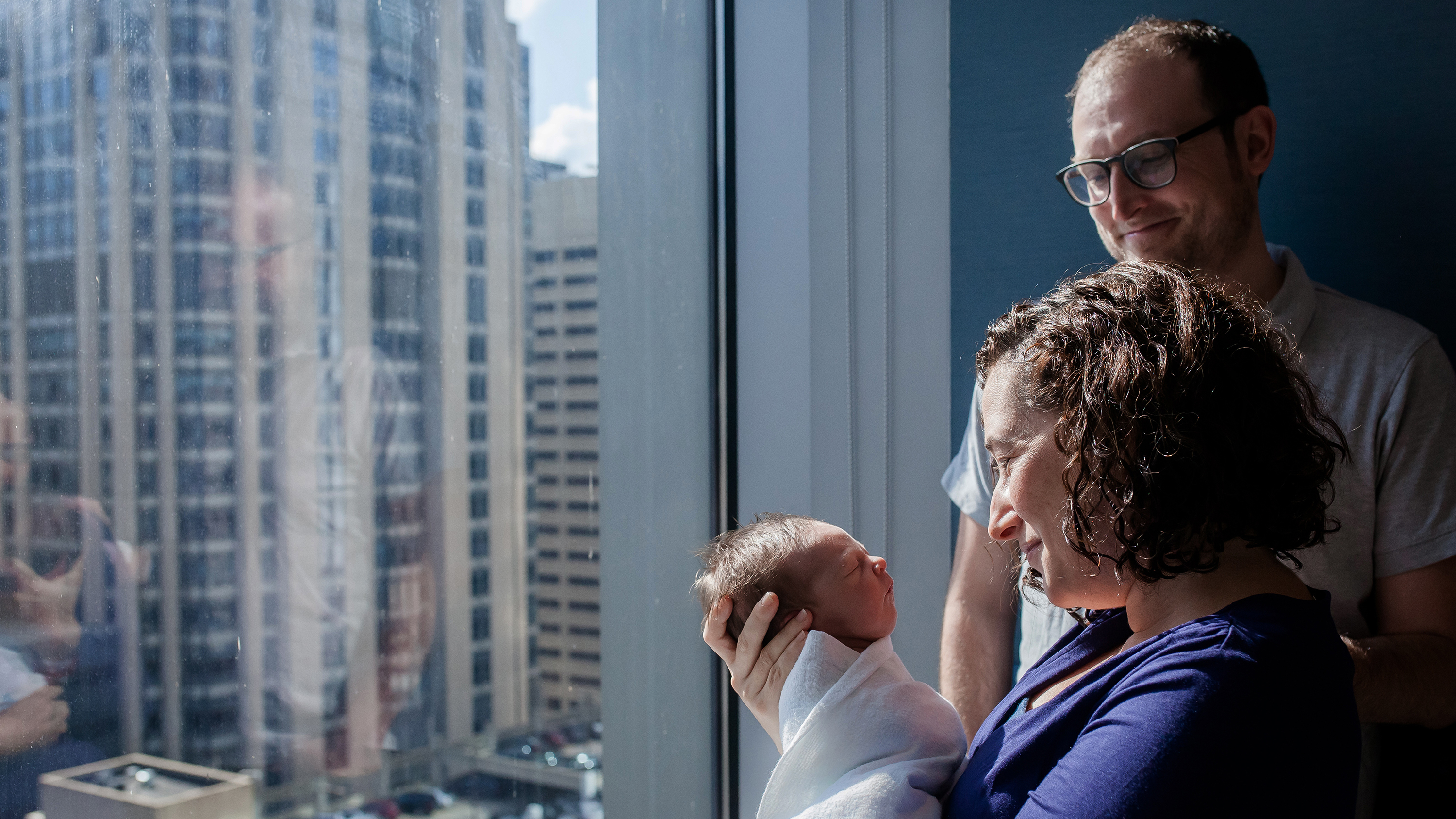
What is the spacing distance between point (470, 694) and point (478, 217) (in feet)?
2.55

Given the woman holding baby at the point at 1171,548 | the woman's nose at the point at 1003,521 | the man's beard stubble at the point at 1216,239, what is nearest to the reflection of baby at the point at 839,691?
the woman holding baby at the point at 1171,548

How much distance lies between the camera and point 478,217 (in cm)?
153

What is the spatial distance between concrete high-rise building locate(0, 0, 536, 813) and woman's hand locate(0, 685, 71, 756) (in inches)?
1.7

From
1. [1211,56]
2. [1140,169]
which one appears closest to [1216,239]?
[1140,169]

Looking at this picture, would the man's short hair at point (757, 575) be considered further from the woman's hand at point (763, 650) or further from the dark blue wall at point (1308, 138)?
the dark blue wall at point (1308, 138)

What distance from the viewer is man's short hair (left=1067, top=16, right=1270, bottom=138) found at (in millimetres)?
1434

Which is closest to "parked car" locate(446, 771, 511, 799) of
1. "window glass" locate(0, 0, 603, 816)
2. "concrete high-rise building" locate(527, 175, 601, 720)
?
"window glass" locate(0, 0, 603, 816)

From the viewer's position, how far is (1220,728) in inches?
30.0

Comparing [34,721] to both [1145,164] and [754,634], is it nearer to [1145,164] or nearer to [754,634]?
[754,634]

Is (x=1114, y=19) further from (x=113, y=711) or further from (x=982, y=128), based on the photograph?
(x=113, y=711)

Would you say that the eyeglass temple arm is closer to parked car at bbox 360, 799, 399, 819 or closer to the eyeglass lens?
the eyeglass lens

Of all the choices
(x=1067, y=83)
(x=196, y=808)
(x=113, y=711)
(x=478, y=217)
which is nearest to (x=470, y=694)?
(x=196, y=808)

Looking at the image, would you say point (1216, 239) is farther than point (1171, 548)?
Yes

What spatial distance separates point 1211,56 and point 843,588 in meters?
1.00
